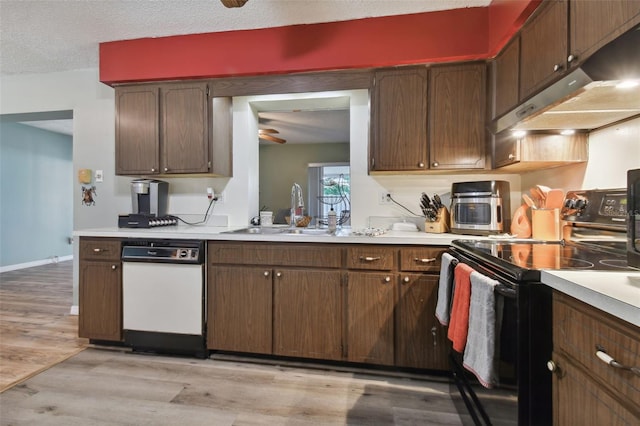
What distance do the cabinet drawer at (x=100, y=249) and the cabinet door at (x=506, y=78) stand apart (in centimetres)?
276

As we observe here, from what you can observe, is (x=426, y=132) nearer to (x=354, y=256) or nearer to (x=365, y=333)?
(x=354, y=256)

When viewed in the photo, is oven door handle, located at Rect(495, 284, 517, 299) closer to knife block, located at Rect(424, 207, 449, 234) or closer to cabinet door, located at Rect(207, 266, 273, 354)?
knife block, located at Rect(424, 207, 449, 234)

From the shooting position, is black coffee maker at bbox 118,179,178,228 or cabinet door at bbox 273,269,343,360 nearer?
cabinet door at bbox 273,269,343,360

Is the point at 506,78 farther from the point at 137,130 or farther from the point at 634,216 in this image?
the point at 137,130

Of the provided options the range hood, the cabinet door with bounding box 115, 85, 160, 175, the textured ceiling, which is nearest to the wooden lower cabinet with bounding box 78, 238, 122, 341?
the cabinet door with bounding box 115, 85, 160, 175

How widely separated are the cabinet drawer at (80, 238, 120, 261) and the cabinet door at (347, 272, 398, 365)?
1714 mm

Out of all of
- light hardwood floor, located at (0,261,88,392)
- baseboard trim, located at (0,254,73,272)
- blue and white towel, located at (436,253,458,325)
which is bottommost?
light hardwood floor, located at (0,261,88,392)

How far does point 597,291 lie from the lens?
0.77 meters

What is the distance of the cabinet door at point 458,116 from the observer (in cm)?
217

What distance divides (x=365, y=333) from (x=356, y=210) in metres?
1.00

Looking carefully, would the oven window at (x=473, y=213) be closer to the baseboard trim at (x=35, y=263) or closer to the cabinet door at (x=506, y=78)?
the cabinet door at (x=506, y=78)

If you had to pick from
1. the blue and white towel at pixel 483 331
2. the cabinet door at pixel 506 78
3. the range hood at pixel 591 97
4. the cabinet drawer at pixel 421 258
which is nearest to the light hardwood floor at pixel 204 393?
the blue and white towel at pixel 483 331

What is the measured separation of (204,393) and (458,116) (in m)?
2.41

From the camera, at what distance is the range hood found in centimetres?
106
